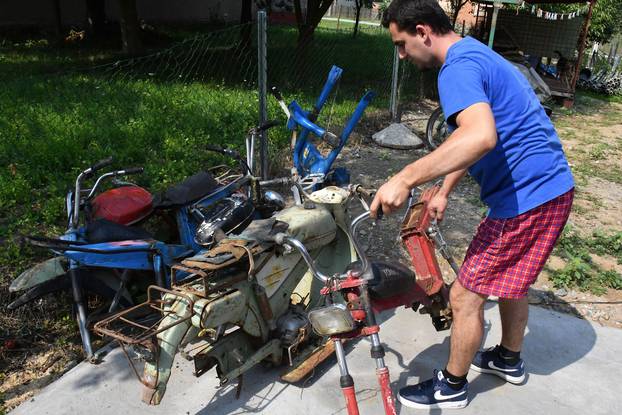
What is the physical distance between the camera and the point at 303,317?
268 cm

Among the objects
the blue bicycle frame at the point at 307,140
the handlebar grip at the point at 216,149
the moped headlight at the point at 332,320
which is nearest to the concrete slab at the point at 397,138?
the blue bicycle frame at the point at 307,140

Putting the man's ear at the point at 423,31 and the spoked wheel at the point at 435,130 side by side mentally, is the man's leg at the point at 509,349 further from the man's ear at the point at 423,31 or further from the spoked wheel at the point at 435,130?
the spoked wheel at the point at 435,130

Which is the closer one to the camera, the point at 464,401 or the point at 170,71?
the point at 464,401

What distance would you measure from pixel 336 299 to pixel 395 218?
6.34ft

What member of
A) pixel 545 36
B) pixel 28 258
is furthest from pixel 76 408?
pixel 545 36

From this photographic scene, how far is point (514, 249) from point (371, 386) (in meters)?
1.00

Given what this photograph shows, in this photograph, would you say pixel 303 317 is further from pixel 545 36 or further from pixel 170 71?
pixel 545 36

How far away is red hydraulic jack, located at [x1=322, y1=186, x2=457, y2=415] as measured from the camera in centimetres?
189

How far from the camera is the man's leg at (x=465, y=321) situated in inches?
93.1

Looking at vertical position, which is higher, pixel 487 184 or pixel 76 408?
pixel 487 184

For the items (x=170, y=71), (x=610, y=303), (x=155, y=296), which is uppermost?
(x=170, y=71)

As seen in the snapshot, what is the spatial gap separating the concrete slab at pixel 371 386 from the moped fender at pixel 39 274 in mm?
484

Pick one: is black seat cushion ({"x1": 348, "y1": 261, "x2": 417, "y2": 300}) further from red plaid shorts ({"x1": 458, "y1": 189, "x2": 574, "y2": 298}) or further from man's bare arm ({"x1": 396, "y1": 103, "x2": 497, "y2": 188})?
man's bare arm ({"x1": 396, "y1": 103, "x2": 497, "y2": 188})

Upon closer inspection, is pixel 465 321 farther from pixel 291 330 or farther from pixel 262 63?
pixel 262 63
